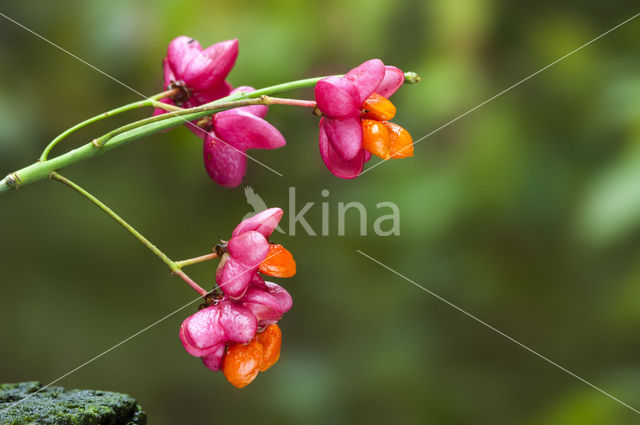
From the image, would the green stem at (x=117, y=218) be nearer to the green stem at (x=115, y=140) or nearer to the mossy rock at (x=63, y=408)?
the green stem at (x=115, y=140)

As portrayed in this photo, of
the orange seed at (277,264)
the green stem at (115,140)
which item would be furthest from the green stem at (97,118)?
the orange seed at (277,264)

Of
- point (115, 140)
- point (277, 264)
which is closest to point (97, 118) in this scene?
point (115, 140)

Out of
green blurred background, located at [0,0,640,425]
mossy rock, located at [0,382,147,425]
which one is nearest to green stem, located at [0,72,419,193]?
mossy rock, located at [0,382,147,425]

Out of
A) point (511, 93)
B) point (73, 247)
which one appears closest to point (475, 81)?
point (511, 93)

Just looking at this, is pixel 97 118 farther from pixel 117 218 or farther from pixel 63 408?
pixel 63 408

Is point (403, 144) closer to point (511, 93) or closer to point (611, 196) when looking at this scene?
point (611, 196)

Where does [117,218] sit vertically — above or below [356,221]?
above
